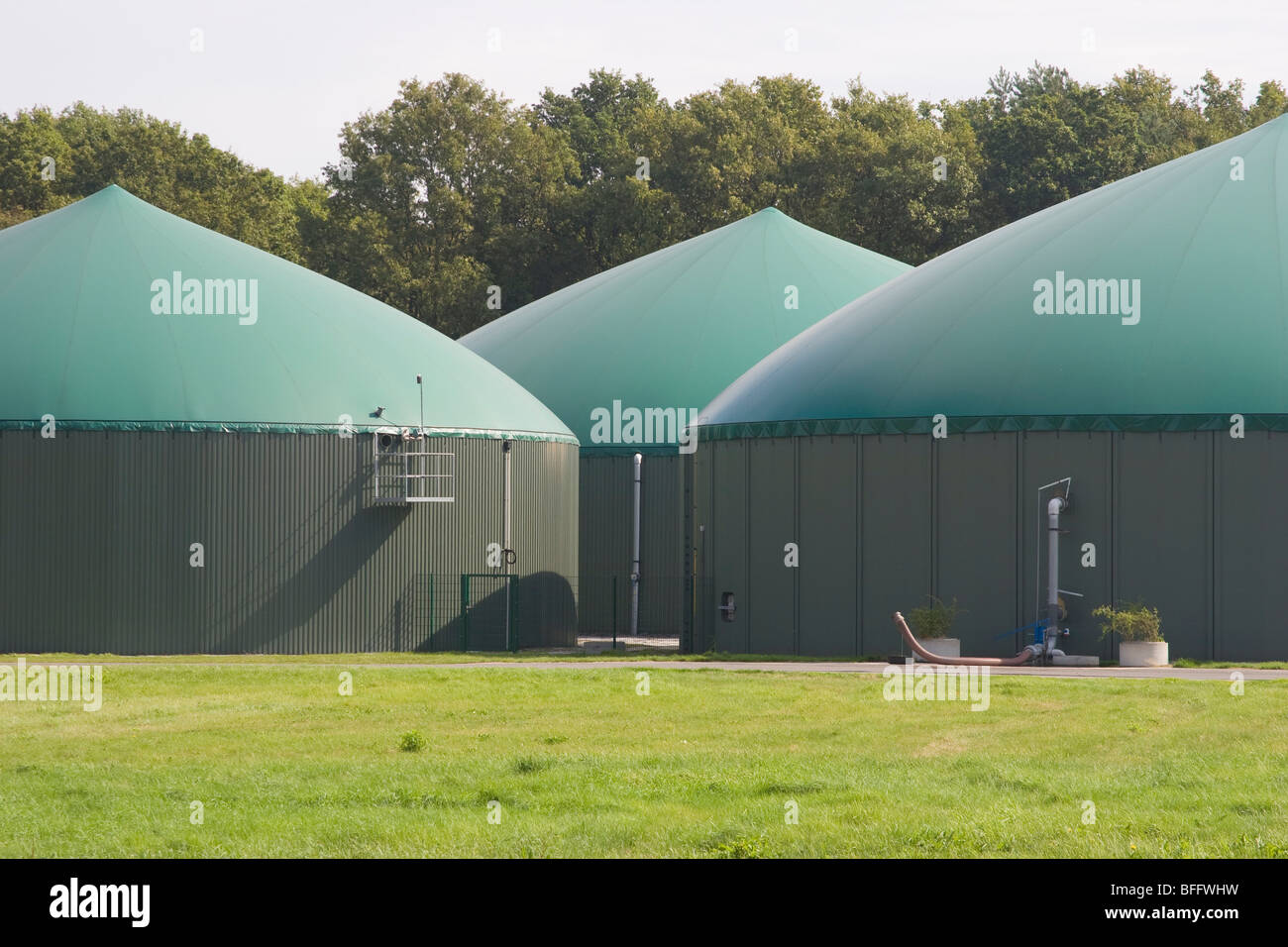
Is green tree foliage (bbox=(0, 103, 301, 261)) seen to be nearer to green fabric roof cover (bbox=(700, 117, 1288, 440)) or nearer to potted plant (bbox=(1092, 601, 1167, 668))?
green fabric roof cover (bbox=(700, 117, 1288, 440))

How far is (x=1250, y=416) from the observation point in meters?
29.9

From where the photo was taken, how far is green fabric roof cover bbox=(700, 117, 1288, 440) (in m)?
→ 30.4

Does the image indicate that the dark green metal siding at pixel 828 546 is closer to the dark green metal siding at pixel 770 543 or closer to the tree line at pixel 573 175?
the dark green metal siding at pixel 770 543

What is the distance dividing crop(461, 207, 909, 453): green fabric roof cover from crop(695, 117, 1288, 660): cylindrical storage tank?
10.7m

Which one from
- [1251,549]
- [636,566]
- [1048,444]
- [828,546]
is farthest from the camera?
[636,566]

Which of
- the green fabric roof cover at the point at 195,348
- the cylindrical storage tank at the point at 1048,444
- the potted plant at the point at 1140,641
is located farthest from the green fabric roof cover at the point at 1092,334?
the green fabric roof cover at the point at 195,348

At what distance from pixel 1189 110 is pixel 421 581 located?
64.4m

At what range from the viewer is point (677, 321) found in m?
48.1

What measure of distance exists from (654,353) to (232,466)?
15.5 meters

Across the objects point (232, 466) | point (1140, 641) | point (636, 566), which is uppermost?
point (232, 466)

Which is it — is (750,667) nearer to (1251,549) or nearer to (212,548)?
(1251,549)

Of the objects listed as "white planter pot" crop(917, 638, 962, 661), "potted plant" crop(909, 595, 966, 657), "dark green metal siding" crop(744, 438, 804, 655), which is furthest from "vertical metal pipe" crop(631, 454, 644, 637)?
"white planter pot" crop(917, 638, 962, 661)

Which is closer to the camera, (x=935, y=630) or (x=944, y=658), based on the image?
(x=944, y=658)

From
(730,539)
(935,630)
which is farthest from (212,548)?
(935,630)
